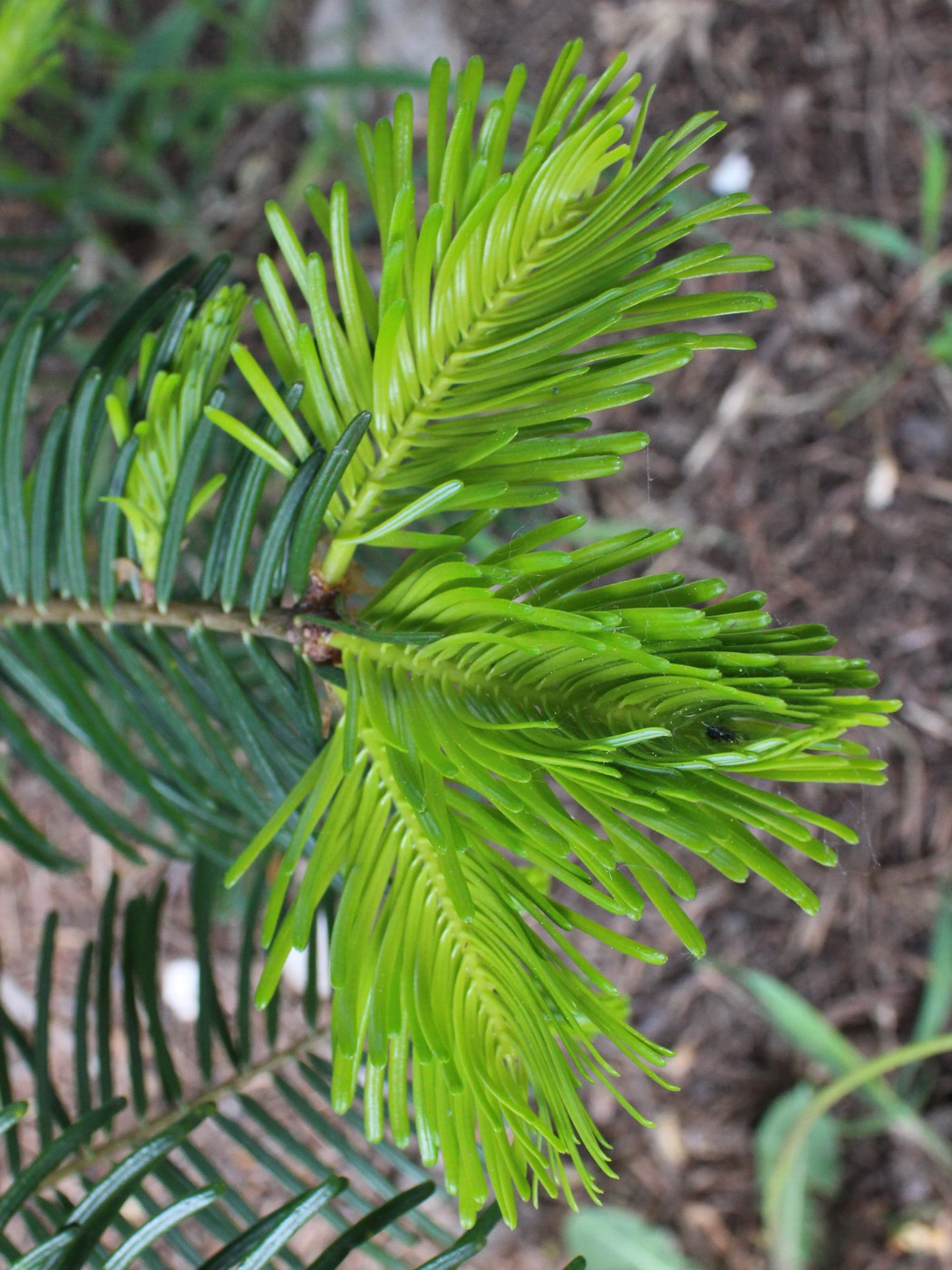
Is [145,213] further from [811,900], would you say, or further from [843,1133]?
[843,1133]

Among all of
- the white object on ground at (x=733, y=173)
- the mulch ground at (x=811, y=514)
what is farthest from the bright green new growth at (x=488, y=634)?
the white object on ground at (x=733, y=173)

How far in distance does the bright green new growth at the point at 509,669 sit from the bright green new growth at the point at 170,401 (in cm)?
6

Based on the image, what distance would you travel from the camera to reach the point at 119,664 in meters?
0.60

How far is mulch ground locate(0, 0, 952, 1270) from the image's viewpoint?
1.26 m

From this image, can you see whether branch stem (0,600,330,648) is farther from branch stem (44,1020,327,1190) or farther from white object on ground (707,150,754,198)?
white object on ground (707,150,754,198)

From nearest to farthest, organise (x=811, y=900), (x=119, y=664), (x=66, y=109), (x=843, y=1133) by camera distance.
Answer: (x=811, y=900), (x=119, y=664), (x=843, y=1133), (x=66, y=109)

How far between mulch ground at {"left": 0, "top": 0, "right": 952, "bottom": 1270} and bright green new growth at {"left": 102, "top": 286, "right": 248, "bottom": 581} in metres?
0.92

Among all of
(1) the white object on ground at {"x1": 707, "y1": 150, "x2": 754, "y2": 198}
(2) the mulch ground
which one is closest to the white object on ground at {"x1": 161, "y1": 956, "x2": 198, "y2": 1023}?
(2) the mulch ground

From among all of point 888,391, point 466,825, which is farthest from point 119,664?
point 888,391

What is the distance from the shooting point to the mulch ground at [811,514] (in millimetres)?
1260

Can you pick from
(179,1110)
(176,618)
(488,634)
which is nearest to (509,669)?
(488,634)

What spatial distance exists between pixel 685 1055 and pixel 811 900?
1038 mm

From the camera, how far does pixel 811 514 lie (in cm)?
133

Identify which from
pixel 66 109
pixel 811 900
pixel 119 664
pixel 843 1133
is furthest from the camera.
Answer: pixel 66 109
